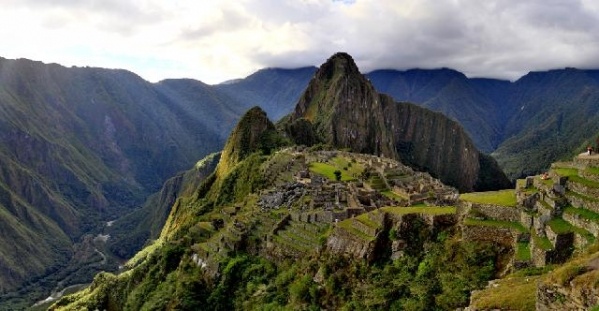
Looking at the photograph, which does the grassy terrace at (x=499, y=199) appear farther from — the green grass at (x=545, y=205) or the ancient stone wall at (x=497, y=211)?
the green grass at (x=545, y=205)

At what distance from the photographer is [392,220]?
36625 mm

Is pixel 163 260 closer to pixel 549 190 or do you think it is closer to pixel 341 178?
pixel 341 178

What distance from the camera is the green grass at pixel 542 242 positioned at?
26328 mm

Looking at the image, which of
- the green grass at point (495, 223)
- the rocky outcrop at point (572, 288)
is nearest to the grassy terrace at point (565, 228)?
the green grass at point (495, 223)

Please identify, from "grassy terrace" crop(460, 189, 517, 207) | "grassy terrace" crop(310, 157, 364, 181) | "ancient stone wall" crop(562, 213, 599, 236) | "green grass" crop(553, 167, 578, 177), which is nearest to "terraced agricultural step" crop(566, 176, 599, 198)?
"green grass" crop(553, 167, 578, 177)

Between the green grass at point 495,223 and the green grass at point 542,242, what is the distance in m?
1.33

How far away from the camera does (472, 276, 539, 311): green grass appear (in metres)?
20.9

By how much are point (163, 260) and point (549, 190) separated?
50361mm

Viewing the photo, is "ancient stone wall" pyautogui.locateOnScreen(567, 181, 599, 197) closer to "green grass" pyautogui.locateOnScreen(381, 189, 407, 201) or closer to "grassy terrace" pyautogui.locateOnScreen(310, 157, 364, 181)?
"green grass" pyautogui.locateOnScreen(381, 189, 407, 201)

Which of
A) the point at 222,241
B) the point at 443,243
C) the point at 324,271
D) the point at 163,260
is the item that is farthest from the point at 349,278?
the point at 163,260

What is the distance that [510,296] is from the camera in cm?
2184

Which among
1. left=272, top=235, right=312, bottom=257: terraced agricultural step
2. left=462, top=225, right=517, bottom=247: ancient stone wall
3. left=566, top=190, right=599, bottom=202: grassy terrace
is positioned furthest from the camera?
left=272, top=235, right=312, bottom=257: terraced agricultural step

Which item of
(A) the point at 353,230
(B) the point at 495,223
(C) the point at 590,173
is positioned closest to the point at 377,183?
(A) the point at 353,230

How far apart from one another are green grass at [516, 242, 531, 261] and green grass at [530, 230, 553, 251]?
0.68 meters
